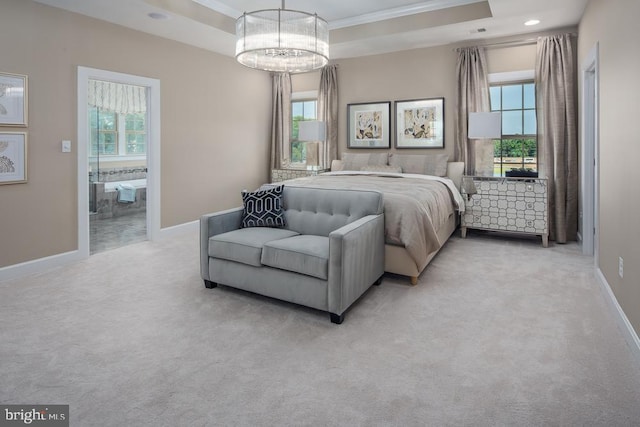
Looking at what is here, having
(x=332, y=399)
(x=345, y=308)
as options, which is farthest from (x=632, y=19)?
(x=332, y=399)

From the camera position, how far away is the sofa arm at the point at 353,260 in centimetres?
274

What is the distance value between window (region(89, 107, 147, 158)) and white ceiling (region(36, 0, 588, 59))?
3.18 m

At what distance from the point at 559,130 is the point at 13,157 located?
5886 millimetres

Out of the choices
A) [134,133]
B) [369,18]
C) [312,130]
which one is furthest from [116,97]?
[369,18]

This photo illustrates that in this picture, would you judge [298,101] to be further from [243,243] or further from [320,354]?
[320,354]

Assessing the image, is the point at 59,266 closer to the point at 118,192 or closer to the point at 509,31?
the point at 118,192

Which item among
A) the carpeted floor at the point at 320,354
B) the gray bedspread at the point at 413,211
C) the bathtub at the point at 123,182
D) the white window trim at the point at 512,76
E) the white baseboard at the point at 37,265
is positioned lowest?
the carpeted floor at the point at 320,354

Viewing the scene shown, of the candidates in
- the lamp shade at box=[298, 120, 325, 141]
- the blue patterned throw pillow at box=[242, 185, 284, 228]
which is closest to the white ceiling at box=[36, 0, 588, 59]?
the lamp shade at box=[298, 120, 325, 141]

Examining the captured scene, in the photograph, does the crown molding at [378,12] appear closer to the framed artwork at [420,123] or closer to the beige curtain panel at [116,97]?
the framed artwork at [420,123]

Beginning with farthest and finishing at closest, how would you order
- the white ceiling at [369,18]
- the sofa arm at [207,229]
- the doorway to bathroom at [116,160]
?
the doorway to bathroom at [116,160] < the white ceiling at [369,18] < the sofa arm at [207,229]

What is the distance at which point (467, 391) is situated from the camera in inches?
78.8

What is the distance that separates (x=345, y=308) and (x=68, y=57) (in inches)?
150

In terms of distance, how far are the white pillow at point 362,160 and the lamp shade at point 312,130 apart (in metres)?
0.56

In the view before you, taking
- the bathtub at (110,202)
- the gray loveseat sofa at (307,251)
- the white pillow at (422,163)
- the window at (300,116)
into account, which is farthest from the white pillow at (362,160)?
the bathtub at (110,202)
